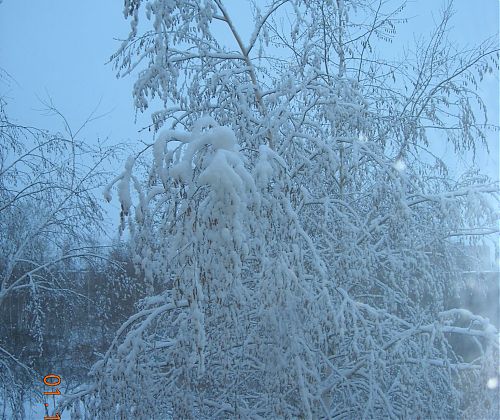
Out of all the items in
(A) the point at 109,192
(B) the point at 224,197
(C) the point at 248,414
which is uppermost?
(A) the point at 109,192

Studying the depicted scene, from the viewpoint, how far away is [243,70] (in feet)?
7.66

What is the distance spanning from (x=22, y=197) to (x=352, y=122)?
7.56ft

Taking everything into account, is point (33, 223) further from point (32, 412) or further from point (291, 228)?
point (291, 228)

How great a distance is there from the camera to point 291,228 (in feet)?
5.80

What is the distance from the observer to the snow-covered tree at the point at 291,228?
1.60 metres

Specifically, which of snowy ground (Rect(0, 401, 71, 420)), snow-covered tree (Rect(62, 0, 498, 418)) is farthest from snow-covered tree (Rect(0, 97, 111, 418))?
snow-covered tree (Rect(62, 0, 498, 418))

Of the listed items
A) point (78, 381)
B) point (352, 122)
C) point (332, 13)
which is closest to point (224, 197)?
point (352, 122)

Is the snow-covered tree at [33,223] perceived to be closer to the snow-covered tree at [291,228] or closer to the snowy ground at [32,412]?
the snowy ground at [32,412]

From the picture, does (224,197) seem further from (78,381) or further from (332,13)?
(78,381)

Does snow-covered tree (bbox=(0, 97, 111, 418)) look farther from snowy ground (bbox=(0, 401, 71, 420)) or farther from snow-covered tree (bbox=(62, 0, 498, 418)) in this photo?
snow-covered tree (bbox=(62, 0, 498, 418))

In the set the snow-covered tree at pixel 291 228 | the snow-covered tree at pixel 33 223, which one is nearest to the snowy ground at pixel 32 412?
the snow-covered tree at pixel 33 223

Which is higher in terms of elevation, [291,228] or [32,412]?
[291,228]

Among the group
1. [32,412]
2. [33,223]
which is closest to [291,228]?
[33,223]

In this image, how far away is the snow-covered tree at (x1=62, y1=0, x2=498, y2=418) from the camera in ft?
5.24
